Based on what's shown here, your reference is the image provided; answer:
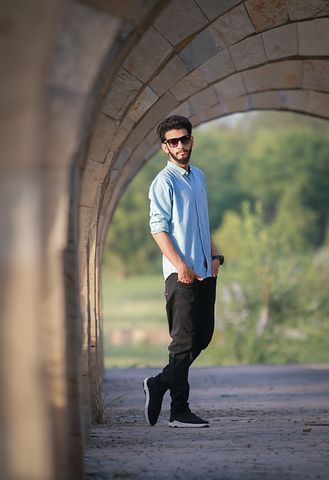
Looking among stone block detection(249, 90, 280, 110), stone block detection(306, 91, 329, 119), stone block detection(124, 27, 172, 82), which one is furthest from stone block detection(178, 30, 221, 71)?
stone block detection(249, 90, 280, 110)

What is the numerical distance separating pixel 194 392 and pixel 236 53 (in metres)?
3.06

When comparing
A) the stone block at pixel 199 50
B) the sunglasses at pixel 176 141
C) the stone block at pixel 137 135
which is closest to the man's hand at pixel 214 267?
the sunglasses at pixel 176 141

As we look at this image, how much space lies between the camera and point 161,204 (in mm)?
6957

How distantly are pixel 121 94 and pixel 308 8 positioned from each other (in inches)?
76.0

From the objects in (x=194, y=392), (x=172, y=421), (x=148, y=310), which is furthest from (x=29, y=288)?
(x=148, y=310)

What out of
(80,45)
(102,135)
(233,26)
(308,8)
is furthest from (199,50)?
(80,45)

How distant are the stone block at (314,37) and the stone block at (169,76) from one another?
1453mm

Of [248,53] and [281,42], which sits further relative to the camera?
[248,53]

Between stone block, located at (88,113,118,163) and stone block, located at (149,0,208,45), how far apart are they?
860 mm

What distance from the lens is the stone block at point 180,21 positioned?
305 inches

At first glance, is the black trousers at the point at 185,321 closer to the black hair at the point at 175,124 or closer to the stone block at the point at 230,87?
the black hair at the point at 175,124

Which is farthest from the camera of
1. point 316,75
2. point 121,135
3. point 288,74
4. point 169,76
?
point 288,74

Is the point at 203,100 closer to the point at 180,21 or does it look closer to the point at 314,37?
the point at 314,37

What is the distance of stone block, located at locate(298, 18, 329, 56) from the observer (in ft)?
31.7
